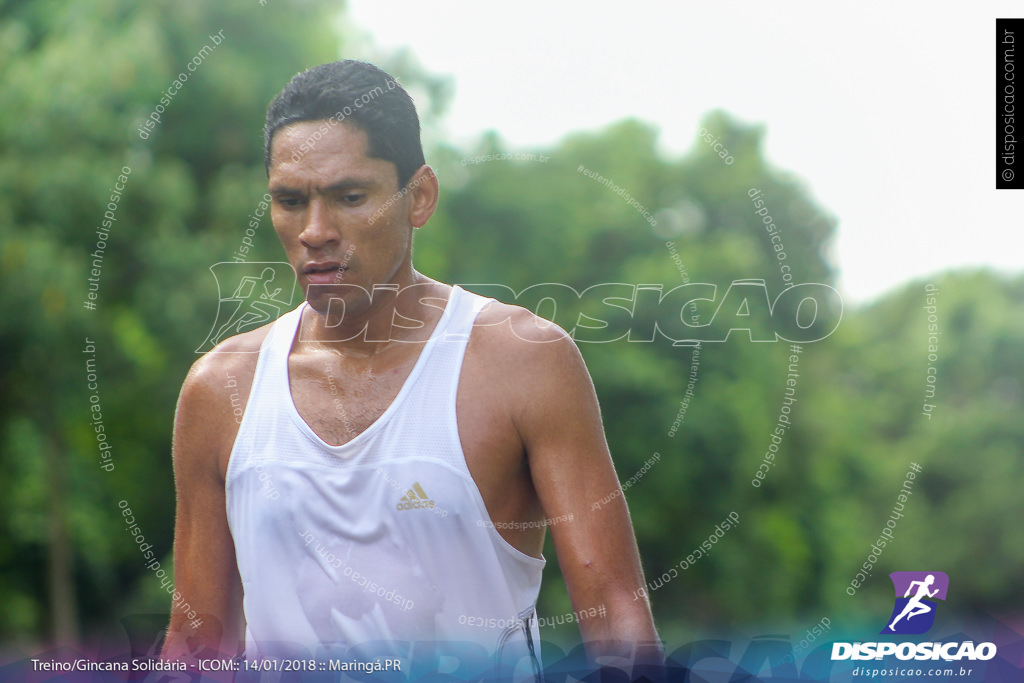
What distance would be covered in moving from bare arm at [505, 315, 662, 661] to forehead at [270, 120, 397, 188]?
25.4 inches

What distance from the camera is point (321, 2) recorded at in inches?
516

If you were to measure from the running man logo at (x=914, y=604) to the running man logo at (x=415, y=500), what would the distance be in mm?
1473

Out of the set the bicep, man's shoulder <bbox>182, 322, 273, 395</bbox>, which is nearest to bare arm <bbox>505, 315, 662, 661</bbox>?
the bicep

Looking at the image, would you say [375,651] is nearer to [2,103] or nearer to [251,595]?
[251,595]

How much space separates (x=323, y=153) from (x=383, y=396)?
594 millimetres

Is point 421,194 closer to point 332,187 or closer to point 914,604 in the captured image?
point 332,187

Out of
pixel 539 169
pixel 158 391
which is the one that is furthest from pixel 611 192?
pixel 158 391

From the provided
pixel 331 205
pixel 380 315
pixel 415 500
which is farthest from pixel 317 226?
pixel 415 500

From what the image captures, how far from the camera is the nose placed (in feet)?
7.87

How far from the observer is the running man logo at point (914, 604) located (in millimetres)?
2934

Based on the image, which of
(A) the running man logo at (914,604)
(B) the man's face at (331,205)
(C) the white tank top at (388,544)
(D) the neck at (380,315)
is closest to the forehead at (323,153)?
(B) the man's face at (331,205)

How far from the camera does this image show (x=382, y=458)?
234cm

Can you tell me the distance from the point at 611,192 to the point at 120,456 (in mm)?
9524

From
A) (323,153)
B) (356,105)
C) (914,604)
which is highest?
(356,105)
